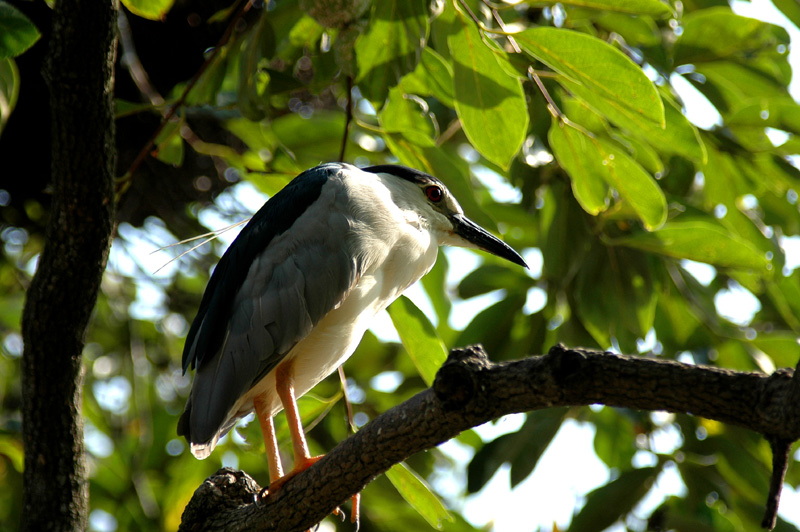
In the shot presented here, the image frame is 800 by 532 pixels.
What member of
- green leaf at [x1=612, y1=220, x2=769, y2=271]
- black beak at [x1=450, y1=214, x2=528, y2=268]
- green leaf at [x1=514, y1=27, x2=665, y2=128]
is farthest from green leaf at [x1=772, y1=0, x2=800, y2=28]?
black beak at [x1=450, y1=214, x2=528, y2=268]

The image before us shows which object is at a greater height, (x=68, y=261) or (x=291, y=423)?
(x=68, y=261)

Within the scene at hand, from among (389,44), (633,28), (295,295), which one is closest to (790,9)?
(633,28)

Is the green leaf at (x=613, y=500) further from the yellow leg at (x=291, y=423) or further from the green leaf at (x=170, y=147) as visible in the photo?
the green leaf at (x=170, y=147)

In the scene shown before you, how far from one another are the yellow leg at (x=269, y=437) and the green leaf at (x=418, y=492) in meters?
0.36

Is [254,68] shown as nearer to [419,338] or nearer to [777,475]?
[419,338]

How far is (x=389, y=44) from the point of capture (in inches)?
82.5

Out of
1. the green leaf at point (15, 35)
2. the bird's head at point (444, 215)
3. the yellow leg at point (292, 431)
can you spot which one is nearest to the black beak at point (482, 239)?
the bird's head at point (444, 215)

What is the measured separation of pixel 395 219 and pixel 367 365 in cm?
114

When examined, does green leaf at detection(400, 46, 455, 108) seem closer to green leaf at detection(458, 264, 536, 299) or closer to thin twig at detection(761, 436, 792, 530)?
green leaf at detection(458, 264, 536, 299)

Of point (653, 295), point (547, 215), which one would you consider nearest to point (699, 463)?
point (653, 295)

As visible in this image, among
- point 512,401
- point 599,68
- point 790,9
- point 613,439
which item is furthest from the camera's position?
point 613,439

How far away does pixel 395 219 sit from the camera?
2389mm

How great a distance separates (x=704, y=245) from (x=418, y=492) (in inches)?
45.9

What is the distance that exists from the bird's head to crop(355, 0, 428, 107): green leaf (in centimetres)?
48
